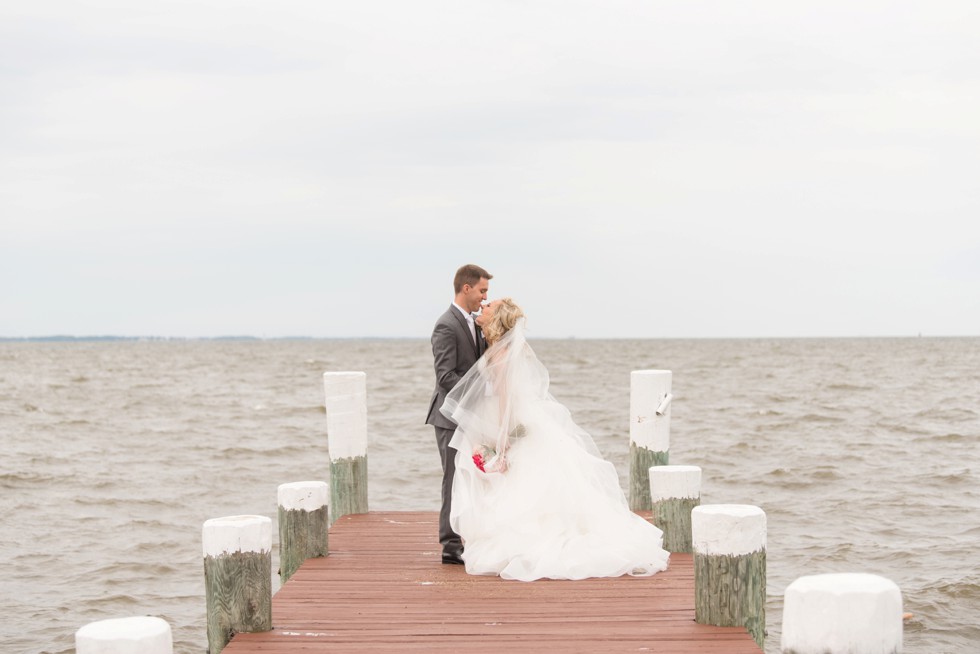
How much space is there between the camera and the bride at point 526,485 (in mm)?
7426

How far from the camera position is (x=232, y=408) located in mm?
39750

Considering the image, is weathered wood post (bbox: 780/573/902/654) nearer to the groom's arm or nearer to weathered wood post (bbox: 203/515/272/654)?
weathered wood post (bbox: 203/515/272/654)

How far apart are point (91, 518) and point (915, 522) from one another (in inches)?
501

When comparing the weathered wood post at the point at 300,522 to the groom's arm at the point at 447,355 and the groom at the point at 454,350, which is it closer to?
the groom at the point at 454,350

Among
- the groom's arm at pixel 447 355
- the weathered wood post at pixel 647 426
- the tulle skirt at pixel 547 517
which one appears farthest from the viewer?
the weathered wood post at pixel 647 426

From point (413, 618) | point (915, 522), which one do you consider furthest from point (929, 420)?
point (413, 618)

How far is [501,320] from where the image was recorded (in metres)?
7.73

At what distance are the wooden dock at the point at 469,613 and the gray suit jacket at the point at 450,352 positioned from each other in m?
1.23

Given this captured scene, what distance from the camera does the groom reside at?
7.91m

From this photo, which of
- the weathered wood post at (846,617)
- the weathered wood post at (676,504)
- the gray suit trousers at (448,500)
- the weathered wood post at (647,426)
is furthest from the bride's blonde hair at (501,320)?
the weathered wood post at (846,617)

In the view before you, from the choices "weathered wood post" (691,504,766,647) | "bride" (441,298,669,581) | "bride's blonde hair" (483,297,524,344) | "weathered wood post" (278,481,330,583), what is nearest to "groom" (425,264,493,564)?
"bride" (441,298,669,581)

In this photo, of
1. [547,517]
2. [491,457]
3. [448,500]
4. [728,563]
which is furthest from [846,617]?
[448,500]

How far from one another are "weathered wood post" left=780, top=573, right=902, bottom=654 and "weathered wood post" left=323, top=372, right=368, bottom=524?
6.77 metres

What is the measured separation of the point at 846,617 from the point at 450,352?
4516 millimetres
